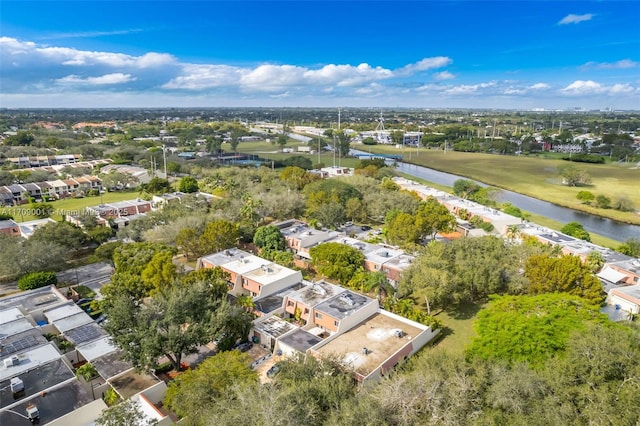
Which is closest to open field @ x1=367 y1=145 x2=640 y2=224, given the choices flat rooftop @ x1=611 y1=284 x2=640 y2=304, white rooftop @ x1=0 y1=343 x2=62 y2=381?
flat rooftop @ x1=611 y1=284 x2=640 y2=304

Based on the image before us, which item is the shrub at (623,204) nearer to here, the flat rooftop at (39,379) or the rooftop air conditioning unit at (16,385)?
the flat rooftop at (39,379)

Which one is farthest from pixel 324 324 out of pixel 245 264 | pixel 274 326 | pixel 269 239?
pixel 269 239

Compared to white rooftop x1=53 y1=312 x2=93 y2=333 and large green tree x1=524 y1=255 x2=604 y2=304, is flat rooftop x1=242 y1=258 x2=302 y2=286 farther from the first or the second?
large green tree x1=524 y1=255 x2=604 y2=304

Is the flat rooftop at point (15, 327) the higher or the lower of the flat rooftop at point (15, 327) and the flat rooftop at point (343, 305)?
the lower

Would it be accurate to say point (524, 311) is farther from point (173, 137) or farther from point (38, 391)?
point (173, 137)

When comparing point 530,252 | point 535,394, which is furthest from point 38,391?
point 530,252

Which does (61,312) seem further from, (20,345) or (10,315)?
(20,345)

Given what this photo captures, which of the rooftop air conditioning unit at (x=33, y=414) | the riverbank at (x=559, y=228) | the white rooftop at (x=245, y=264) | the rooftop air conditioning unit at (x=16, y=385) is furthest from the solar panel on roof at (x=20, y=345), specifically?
the riverbank at (x=559, y=228)
